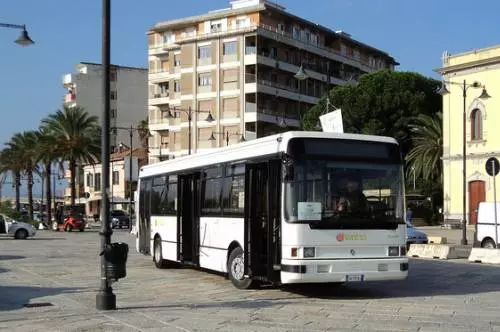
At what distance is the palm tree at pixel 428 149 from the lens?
63.1m

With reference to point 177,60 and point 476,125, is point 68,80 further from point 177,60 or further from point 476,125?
point 476,125

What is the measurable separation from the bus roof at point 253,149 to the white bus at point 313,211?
2 centimetres

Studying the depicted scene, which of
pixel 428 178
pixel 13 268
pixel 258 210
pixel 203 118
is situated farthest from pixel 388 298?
pixel 203 118

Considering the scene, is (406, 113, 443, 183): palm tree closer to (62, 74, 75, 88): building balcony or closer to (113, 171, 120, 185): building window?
(113, 171, 120, 185): building window

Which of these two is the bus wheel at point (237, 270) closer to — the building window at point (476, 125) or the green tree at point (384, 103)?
the building window at point (476, 125)

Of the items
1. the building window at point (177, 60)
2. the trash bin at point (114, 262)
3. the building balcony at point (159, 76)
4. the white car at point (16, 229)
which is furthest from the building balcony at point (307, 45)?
the trash bin at point (114, 262)

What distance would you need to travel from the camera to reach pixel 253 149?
14.2 metres

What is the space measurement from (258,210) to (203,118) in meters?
71.2

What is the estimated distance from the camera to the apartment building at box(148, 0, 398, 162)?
81.4m

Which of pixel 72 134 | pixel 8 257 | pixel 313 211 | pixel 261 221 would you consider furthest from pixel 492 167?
pixel 72 134

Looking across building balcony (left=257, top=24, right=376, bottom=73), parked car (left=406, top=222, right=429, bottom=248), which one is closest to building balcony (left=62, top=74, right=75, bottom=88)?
building balcony (left=257, top=24, right=376, bottom=73)

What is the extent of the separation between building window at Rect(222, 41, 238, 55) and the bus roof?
6443cm

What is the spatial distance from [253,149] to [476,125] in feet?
147

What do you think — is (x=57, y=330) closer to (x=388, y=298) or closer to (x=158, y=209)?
(x=388, y=298)
